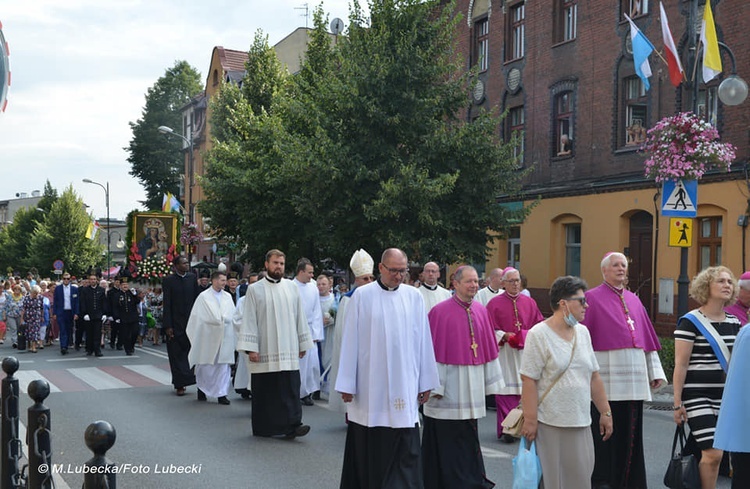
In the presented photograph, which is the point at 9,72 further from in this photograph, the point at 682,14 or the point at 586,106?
the point at 586,106

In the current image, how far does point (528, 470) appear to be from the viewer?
5.69 metres

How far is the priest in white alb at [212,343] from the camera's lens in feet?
42.4

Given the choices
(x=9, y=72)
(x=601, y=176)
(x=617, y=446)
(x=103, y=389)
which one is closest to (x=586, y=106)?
(x=601, y=176)

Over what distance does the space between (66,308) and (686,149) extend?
638 inches

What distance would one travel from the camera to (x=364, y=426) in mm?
6855

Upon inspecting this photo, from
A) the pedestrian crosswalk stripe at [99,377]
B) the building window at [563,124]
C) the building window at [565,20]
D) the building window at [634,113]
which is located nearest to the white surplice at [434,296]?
the pedestrian crosswalk stripe at [99,377]

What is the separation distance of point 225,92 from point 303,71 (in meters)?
9.78

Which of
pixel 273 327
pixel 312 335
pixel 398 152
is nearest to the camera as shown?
pixel 273 327

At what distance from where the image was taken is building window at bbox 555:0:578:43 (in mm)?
25391

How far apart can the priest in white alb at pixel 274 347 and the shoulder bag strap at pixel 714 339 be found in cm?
472

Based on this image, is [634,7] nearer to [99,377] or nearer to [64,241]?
[99,377]

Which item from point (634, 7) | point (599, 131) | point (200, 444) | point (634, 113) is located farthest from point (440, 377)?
point (634, 7)

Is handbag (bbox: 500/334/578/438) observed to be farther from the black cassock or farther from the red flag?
the red flag

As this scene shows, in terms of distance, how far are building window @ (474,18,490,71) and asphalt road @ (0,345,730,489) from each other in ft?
60.6
